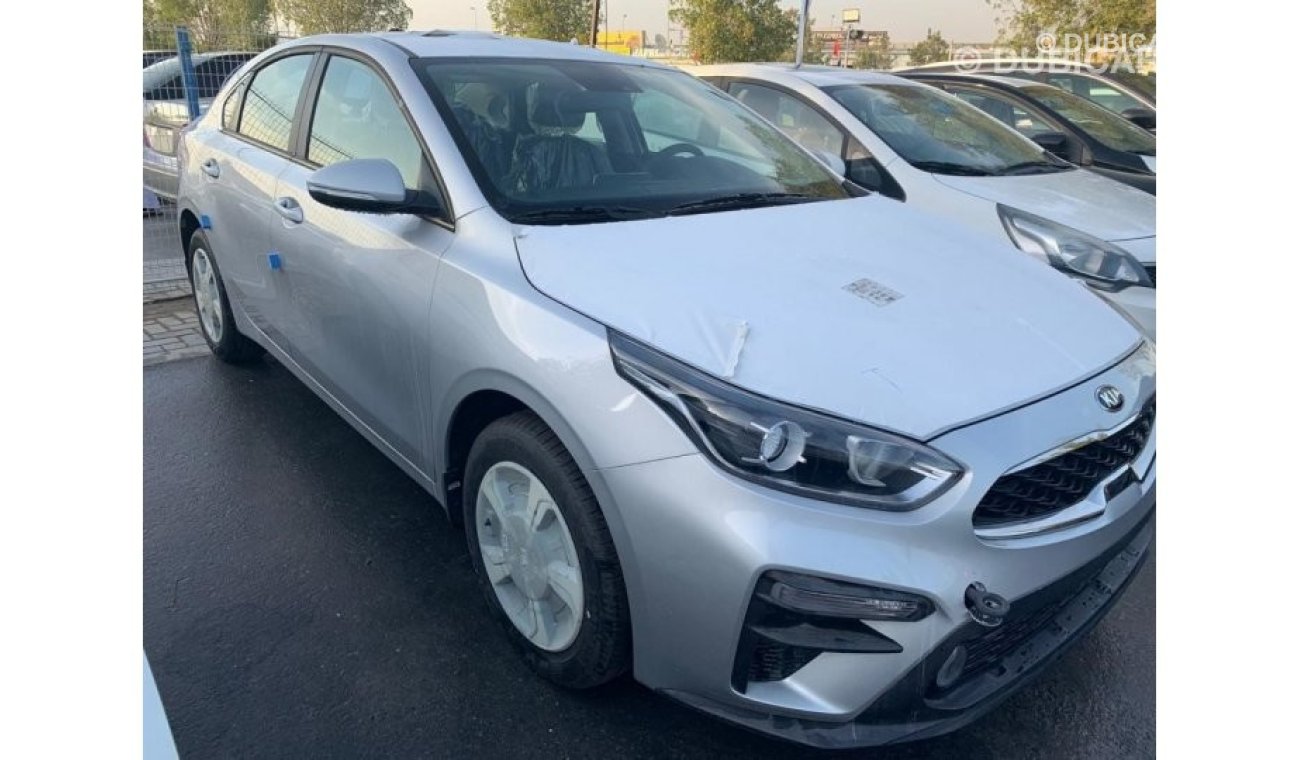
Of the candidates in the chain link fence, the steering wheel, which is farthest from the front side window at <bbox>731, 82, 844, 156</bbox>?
the chain link fence

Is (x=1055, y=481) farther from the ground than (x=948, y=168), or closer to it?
closer to it

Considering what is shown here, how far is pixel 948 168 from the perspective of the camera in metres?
4.80

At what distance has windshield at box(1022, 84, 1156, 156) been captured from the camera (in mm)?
7258

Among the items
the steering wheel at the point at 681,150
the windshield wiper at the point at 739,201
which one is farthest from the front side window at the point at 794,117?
the windshield wiper at the point at 739,201

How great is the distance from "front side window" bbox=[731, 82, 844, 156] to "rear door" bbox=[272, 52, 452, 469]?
8.64ft

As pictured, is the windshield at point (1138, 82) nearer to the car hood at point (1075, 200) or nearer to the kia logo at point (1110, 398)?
the car hood at point (1075, 200)

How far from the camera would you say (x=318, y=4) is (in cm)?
3325

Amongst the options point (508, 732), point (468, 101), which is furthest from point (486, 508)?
point (468, 101)

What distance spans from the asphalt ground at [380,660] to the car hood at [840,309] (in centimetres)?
95

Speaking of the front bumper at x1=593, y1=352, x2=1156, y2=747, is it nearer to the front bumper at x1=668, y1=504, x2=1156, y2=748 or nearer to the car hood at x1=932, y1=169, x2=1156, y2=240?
the front bumper at x1=668, y1=504, x2=1156, y2=748

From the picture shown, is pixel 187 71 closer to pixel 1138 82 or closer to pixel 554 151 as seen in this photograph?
pixel 554 151

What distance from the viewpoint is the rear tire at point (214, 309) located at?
433 cm

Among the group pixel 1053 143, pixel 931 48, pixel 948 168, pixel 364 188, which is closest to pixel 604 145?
pixel 364 188

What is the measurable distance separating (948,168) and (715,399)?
353 cm
